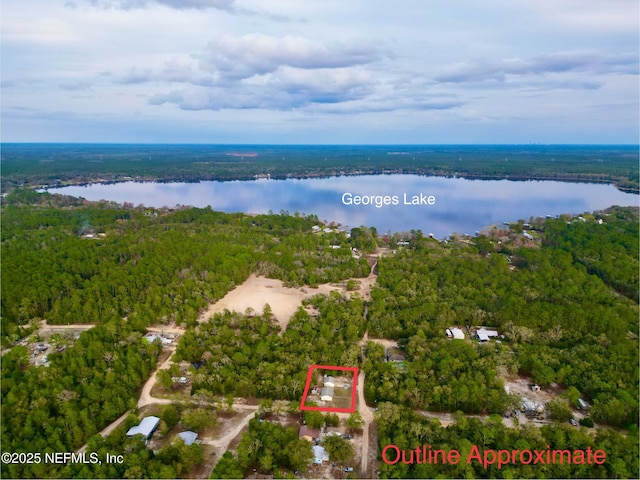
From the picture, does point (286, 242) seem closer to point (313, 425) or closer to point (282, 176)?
point (313, 425)

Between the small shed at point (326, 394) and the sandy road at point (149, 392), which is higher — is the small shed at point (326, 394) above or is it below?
above

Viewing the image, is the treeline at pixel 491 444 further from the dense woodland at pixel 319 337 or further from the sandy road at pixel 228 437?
the sandy road at pixel 228 437

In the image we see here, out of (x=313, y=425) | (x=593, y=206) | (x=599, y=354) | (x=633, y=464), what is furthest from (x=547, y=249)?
(x=593, y=206)

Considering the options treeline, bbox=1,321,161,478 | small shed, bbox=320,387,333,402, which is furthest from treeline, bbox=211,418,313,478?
treeline, bbox=1,321,161,478

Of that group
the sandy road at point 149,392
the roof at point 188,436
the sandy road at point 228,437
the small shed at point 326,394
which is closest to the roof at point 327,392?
the small shed at point 326,394

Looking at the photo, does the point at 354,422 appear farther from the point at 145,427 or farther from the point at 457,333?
the point at 457,333

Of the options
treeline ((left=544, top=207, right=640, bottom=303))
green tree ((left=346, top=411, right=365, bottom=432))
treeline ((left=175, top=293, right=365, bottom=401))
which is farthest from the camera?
treeline ((left=544, top=207, right=640, bottom=303))

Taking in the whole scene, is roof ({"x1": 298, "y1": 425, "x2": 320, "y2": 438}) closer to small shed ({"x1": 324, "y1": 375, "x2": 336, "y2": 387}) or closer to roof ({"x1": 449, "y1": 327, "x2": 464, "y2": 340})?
small shed ({"x1": 324, "y1": 375, "x2": 336, "y2": 387})
